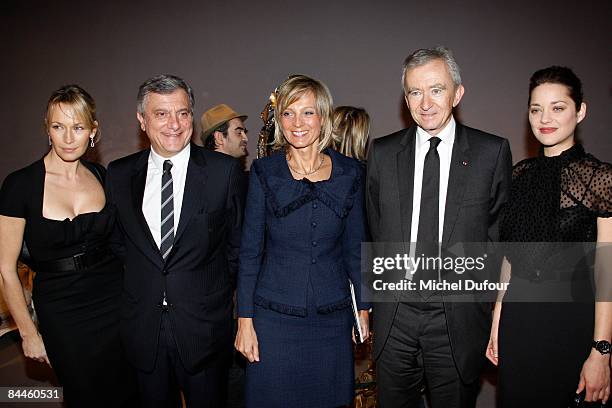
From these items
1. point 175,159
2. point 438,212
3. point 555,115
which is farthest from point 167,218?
point 555,115

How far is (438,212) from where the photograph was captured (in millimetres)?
2121

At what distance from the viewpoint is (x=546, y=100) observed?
200 cm

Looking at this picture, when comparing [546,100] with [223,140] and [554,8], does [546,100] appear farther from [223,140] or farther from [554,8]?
[554,8]

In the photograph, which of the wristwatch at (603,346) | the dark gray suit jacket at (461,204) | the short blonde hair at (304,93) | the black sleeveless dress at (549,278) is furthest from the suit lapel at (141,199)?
the wristwatch at (603,346)

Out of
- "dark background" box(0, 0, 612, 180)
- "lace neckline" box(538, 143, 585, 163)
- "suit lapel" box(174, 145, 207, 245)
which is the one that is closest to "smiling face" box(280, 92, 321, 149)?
"suit lapel" box(174, 145, 207, 245)

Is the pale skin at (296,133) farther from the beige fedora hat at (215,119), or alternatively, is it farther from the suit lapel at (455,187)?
the beige fedora hat at (215,119)

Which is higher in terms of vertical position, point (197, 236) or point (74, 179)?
point (74, 179)

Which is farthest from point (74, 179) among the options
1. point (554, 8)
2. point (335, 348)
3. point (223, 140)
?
point (554, 8)

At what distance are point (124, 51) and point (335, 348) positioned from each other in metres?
4.25

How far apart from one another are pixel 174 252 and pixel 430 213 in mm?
1183

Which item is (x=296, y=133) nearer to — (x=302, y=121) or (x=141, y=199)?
(x=302, y=121)

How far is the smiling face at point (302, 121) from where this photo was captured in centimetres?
222

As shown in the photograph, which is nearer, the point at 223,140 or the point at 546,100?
the point at 546,100

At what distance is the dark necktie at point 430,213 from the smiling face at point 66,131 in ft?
5.53
